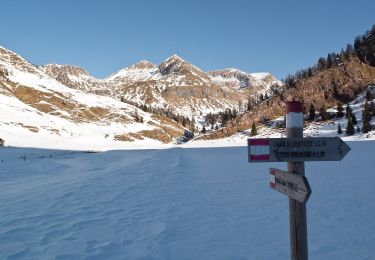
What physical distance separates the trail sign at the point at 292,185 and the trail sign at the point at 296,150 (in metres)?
0.30

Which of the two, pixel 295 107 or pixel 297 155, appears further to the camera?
pixel 295 107

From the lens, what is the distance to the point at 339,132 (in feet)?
371

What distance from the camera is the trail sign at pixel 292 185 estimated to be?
4781mm

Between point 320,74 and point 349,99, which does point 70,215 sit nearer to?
point 349,99

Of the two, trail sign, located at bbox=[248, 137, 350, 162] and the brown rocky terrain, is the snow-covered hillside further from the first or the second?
trail sign, located at bbox=[248, 137, 350, 162]

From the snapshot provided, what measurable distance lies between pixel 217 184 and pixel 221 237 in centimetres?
1007

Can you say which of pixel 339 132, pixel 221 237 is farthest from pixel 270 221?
pixel 339 132

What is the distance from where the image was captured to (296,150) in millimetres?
5086

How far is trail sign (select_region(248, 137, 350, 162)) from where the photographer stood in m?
5.08

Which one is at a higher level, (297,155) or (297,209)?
(297,155)

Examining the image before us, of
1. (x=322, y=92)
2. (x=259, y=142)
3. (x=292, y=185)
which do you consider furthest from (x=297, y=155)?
(x=322, y=92)

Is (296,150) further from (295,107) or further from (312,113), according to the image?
(312,113)

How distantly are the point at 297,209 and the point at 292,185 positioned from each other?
0.35m

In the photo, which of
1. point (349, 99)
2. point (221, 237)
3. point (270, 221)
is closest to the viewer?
point (221, 237)
